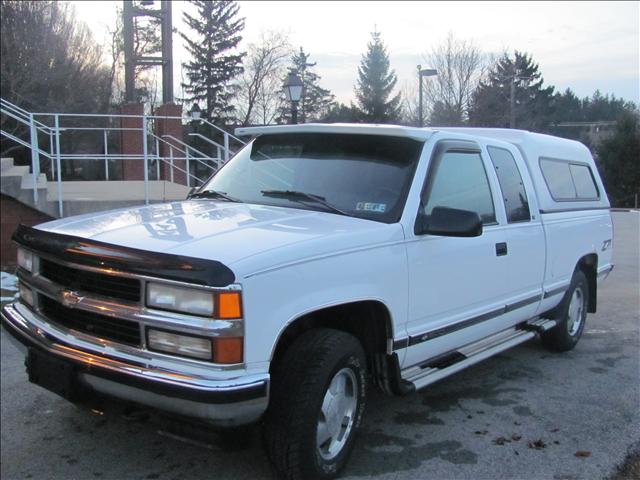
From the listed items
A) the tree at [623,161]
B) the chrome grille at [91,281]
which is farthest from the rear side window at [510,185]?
the tree at [623,161]

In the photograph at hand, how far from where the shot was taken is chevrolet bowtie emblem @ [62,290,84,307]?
2988mm

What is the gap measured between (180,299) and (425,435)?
2.02m

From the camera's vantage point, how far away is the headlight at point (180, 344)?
104 inches

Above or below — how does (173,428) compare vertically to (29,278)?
below

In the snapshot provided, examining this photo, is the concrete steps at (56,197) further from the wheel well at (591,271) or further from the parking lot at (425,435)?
the wheel well at (591,271)

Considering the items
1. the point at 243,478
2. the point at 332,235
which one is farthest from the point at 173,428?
the point at 332,235

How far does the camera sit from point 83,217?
3.65 metres

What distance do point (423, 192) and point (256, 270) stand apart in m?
1.48

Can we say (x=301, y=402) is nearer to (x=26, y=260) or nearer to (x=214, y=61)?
(x=26, y=260)

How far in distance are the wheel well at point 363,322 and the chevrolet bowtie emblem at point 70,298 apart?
1096 mm

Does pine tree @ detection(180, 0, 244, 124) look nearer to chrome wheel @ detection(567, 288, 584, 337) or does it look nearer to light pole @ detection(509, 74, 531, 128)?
light pole @ detection(509, 74, 531, 128)

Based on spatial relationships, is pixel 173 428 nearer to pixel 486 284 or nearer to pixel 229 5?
pixel 486 284

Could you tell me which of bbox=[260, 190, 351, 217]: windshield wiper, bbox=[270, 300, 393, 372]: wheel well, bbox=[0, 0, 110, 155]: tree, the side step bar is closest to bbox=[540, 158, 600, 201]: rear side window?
the side step bar

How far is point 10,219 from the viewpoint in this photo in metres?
8.43
